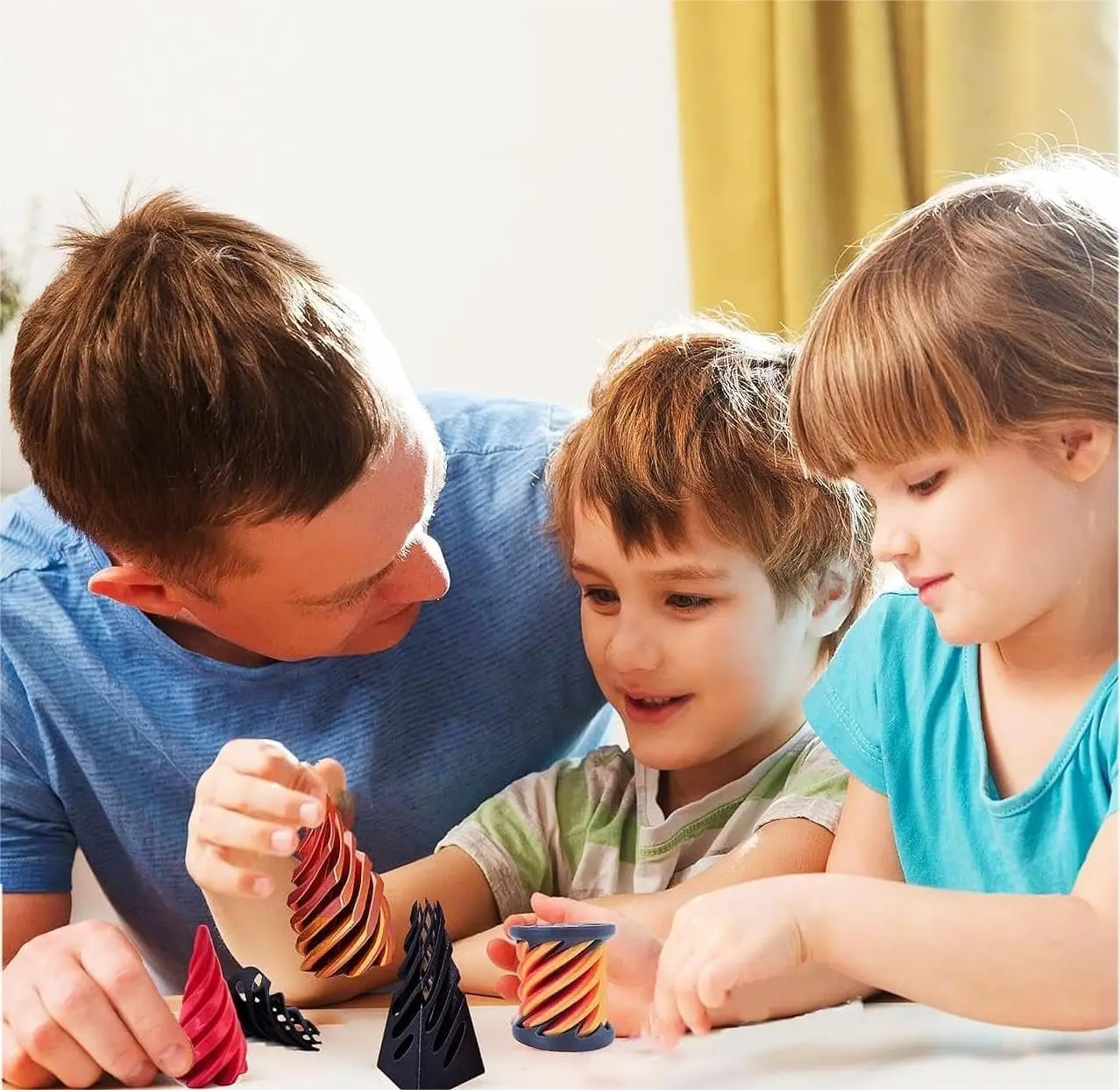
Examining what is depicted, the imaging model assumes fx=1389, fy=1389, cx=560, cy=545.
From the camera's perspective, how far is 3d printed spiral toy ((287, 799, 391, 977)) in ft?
2.25

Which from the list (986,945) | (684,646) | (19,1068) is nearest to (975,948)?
(986,945)

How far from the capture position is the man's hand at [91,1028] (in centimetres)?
63

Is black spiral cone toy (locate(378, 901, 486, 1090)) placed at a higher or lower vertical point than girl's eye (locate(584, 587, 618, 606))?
lower

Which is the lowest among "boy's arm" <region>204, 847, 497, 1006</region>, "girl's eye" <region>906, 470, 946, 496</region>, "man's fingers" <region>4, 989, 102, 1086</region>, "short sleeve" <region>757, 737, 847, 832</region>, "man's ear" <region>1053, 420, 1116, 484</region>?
"boy's arm" <region>204, 847, 497, 1006</region>

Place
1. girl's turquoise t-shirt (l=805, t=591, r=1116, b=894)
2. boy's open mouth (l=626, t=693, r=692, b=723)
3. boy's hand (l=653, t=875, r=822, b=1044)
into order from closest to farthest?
boy's hand (l=653, t=875, r=822, b=1044) → girl's turquoise t-shirt (l=805, t=591, r=1116, b=894) → boy's open mouth (l=626, t=693, r=692, b=723)

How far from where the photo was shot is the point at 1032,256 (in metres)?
0.64

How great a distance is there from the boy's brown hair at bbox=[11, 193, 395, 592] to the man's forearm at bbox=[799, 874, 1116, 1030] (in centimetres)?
36

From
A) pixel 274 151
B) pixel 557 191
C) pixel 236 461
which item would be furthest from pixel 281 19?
pixel 236 461

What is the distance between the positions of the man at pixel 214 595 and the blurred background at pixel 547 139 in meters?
0.20

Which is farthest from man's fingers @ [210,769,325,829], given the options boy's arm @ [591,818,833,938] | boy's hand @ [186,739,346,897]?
boy's arm @ [591,818,833,938]

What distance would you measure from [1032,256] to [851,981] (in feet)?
1.24

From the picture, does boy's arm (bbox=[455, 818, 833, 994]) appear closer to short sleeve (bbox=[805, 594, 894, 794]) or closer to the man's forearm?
short sleeve (bbox=[805, 594, 894, 794])

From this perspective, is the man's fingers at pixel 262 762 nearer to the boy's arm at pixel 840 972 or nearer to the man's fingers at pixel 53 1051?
the man's fingers at pixel 53 1051

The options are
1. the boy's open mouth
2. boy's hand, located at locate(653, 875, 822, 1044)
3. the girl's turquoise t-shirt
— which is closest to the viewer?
boy's hand, located at locate(653, 875, 822, 1044)
